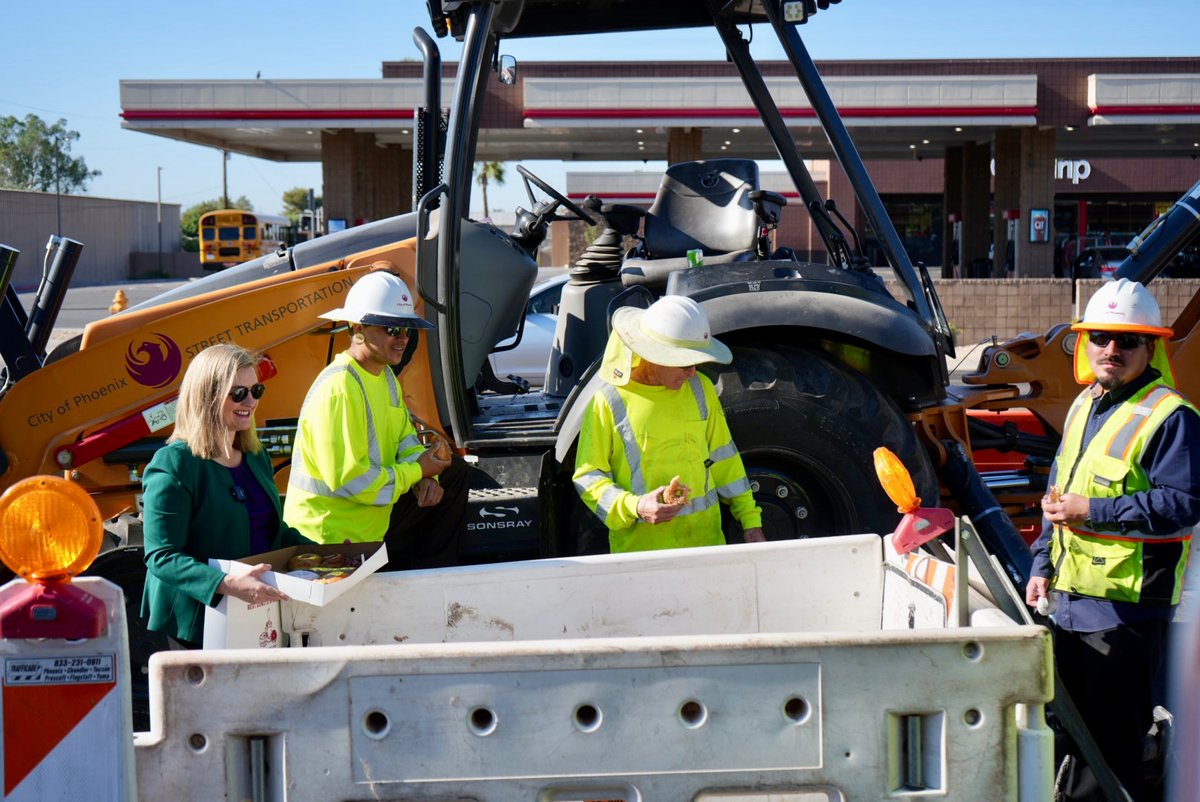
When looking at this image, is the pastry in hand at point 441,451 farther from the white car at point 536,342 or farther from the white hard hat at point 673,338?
the white car at point 536,342

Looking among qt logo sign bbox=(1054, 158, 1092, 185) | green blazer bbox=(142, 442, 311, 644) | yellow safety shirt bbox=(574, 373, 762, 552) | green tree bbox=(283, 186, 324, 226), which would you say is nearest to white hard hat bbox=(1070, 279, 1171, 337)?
yellow safety shirt bbox=(574, 373, 762, 552)

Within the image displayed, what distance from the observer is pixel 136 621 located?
488cm

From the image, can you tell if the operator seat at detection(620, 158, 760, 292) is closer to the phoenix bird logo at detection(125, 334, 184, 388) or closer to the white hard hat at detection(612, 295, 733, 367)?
the white hard hat at detection(612, 295, 733, 367)

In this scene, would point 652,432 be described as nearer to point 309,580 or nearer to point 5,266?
point 309,580

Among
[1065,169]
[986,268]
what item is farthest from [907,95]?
[1065,169]

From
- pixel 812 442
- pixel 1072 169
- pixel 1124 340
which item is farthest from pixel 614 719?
pixel 1072 169

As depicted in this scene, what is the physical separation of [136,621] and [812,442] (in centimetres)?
270

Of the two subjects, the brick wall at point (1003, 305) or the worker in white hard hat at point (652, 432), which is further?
the brick wall at point (1003, 305)

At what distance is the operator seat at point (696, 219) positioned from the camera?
5941mm

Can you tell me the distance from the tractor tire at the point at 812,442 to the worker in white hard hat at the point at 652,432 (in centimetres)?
61

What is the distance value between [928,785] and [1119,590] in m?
1.23

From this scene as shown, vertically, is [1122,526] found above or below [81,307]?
below

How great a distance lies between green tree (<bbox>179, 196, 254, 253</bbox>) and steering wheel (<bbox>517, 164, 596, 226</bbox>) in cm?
6084

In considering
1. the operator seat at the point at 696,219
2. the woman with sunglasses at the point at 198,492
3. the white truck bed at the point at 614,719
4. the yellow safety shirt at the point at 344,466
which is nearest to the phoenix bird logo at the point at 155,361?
the yellow safety shirt at the point at 344,466
